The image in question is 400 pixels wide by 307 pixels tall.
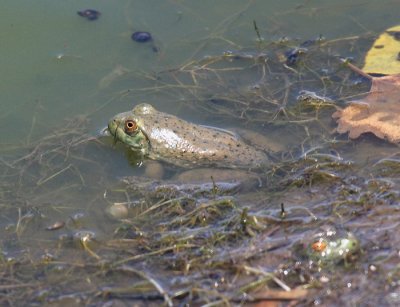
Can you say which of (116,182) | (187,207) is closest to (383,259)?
(187,207)

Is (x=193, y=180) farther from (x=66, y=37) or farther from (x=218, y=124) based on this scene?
(x=66, y=37)

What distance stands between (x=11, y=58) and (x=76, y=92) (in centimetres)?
95

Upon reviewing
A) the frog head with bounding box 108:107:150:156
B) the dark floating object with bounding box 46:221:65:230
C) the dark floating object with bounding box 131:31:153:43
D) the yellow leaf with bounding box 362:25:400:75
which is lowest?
the dark floating object with bounding box 46:221:65:230

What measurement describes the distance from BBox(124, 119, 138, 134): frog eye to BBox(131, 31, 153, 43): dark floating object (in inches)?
51.2

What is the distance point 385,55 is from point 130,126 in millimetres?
2468

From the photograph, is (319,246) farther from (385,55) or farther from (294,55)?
(294,55)

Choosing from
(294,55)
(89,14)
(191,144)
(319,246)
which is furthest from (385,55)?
(89,14)

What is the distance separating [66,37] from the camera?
7.05 meters

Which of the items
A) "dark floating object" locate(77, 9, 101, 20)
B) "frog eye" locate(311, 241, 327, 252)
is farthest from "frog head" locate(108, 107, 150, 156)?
"frog eye" locate(311, 241, 327, 252)

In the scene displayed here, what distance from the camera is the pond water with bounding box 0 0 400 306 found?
416 centimetres

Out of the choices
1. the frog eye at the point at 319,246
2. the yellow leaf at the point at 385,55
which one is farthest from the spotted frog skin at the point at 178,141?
the frog eye at the point at 319,246

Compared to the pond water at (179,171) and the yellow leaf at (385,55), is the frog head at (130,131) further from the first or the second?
the yellow leaf at (385,55)

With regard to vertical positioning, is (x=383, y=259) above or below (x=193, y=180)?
above

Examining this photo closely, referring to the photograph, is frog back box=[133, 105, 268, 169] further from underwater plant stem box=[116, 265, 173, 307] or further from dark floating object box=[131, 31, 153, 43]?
underwater plant stem box=[116, 265, 173, 307]
